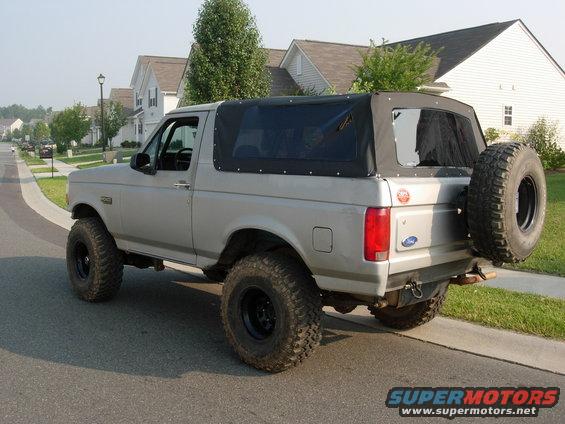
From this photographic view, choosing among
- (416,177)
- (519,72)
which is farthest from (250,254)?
(519,72)

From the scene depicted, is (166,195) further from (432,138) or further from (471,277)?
(471,277)

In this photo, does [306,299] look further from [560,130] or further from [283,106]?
[560,130]

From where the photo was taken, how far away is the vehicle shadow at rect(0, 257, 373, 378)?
488 centimetres

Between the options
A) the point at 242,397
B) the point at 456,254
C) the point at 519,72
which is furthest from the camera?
the point at 519,72

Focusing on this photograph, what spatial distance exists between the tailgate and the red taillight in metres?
0.05

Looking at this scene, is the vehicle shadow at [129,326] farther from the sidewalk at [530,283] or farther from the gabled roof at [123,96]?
the gabled roof at [123,96]

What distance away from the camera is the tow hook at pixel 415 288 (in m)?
4.30

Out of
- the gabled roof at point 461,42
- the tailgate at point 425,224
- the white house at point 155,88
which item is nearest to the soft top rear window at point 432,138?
the tailgate at point 425,224

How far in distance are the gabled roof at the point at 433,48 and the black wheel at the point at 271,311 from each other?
22105 millimetres

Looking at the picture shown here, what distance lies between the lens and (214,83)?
21172 millimetres

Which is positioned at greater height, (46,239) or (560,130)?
(560,130)

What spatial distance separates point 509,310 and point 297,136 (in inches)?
117

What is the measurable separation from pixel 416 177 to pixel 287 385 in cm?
182

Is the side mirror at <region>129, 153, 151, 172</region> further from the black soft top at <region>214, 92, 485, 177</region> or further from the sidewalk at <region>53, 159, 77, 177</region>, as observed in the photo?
the sidewalk at <region>53, 159, 77, 177</region>
